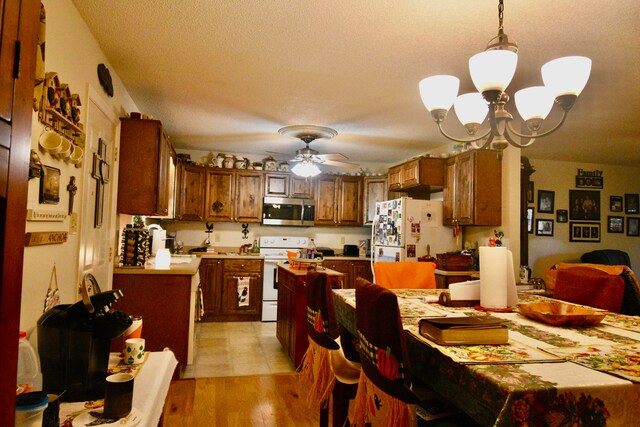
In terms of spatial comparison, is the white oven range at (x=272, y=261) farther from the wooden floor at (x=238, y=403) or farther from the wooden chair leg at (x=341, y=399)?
the wooden chair leg at (x=341, y=399)

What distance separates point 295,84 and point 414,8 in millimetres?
1372

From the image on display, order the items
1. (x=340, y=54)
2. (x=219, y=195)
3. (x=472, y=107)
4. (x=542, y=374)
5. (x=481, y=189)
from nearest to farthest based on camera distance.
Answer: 1. (x=542, y=374)
2. (x=472, y=107)
3. (x=340, y=54)
4. (x=481, y=189)
5. (x=219, y=195)

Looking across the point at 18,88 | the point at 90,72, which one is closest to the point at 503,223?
the point at 90,72

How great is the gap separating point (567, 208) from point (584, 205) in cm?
29

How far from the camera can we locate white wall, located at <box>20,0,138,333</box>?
1765 mm

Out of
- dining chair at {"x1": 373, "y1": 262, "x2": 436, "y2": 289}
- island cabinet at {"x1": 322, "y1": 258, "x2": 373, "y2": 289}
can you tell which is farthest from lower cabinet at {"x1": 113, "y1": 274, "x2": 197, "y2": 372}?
island cabinet at {"x1": 322, "y1": 258, "x2": 373, "y2": 289}

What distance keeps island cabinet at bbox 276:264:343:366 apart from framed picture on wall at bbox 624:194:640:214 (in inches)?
214

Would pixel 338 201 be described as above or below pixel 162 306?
above

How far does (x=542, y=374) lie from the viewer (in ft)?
3.48

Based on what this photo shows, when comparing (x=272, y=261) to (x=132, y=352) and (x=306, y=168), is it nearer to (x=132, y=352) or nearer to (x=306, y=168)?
(x=306, y=168)

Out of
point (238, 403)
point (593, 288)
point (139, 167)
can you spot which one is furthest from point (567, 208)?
point (139, 167)

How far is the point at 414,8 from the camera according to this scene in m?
2.16

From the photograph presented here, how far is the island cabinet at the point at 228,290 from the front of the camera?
217 inches

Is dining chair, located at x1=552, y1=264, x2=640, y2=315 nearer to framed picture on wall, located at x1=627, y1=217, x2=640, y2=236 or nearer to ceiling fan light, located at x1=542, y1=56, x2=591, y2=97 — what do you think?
ceiling fan light, located at x1=542, y1=56, x2=591, y2=97
